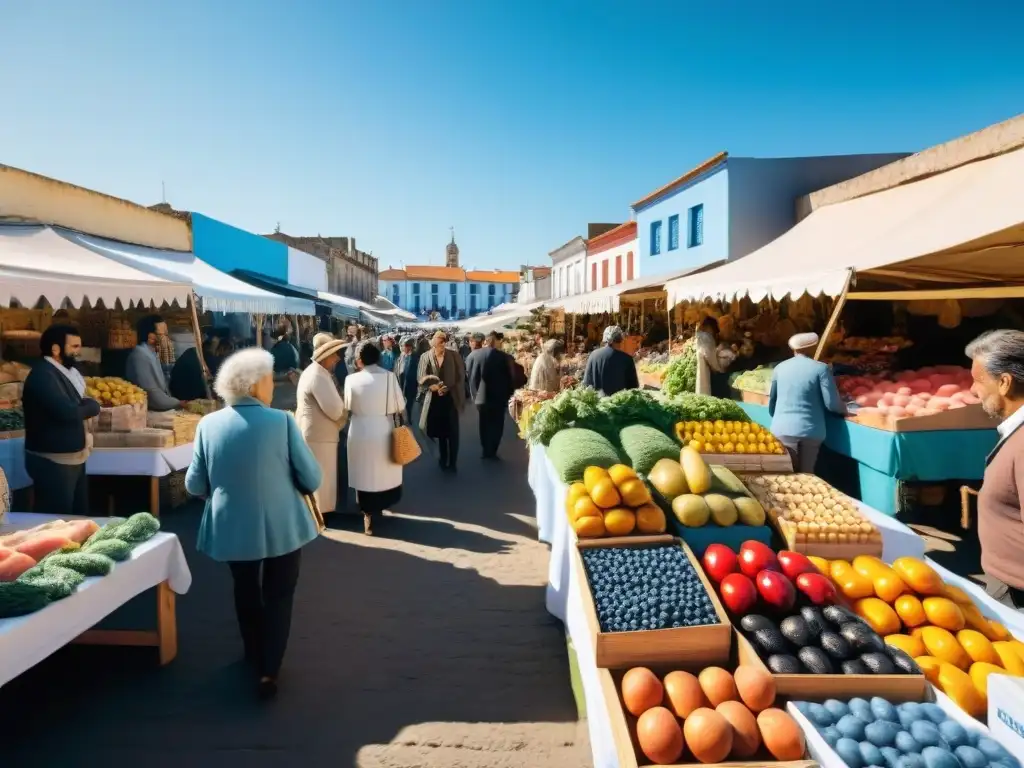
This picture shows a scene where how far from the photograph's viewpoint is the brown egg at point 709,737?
78.4 inches

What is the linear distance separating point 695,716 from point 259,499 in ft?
6.95

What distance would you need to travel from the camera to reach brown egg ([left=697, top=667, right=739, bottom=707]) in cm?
227

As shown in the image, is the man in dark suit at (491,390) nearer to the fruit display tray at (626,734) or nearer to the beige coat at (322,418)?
the beige coat at (322,418)

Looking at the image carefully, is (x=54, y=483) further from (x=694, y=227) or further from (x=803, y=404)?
(x=694, y=227)

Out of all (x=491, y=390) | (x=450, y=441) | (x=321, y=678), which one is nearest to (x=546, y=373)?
(x=491, y=390)

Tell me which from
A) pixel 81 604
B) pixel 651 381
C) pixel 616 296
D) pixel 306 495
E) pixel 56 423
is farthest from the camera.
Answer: pixel 616 296

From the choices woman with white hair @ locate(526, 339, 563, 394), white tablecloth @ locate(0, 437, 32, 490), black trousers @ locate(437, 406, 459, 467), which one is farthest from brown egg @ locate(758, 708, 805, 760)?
woman with white hair @ locate(526, 339, 563, 394)

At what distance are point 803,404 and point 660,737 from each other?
3825 millimetres

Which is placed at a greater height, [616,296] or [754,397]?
[616,296]

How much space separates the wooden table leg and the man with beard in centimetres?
394

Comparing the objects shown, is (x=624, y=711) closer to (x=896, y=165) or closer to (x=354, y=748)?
(x=354, y=748)

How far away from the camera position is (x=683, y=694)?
2.27m

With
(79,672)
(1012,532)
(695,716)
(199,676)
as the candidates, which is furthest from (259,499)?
(1012,532)

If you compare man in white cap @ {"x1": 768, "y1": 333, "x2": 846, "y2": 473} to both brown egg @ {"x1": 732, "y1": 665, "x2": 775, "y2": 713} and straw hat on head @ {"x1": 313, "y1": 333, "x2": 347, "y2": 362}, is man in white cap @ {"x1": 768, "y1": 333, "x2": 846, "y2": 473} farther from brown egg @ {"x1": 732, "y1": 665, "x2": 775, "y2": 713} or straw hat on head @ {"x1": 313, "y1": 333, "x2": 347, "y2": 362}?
straw hat on head @ {"x1": 313, "y1": 333, "x2": 347, "y2": 362}
